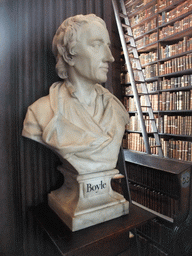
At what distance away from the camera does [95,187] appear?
3.53 feet

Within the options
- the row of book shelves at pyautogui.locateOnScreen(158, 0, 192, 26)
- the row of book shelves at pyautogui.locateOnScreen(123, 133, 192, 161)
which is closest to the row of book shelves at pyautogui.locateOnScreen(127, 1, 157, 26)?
the row of book shelves at pyautogui.locateOnScreen(158, 0, 192, 26)

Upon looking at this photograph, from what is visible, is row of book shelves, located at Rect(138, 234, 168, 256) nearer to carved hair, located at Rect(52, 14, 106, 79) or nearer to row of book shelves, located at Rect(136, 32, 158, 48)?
carved hair, located at Rect(52, 14, 106, 79)

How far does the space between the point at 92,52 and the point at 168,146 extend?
2.28m

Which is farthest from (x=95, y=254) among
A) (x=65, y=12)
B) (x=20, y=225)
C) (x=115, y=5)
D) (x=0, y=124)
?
(x=115, y=5)

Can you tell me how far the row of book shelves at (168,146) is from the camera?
269cm

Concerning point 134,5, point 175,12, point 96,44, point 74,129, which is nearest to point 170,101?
point 175,12

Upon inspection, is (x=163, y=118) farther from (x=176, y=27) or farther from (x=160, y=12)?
(x=160, y=12)

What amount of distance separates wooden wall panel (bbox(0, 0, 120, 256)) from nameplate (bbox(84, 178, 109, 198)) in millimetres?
404

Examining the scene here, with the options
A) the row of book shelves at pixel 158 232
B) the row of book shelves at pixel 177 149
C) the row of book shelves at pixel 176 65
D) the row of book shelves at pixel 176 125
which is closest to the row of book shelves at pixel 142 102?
the row of book shelves at pixel 176 125

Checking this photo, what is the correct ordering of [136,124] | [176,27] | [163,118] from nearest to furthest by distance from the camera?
[176,27]
[163,118]
[136,124]

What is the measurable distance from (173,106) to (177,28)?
41.0 inches

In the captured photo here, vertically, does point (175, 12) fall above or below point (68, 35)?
above

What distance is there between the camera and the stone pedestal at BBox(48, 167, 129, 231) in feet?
3.27

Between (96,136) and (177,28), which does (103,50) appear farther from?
(177,28)
